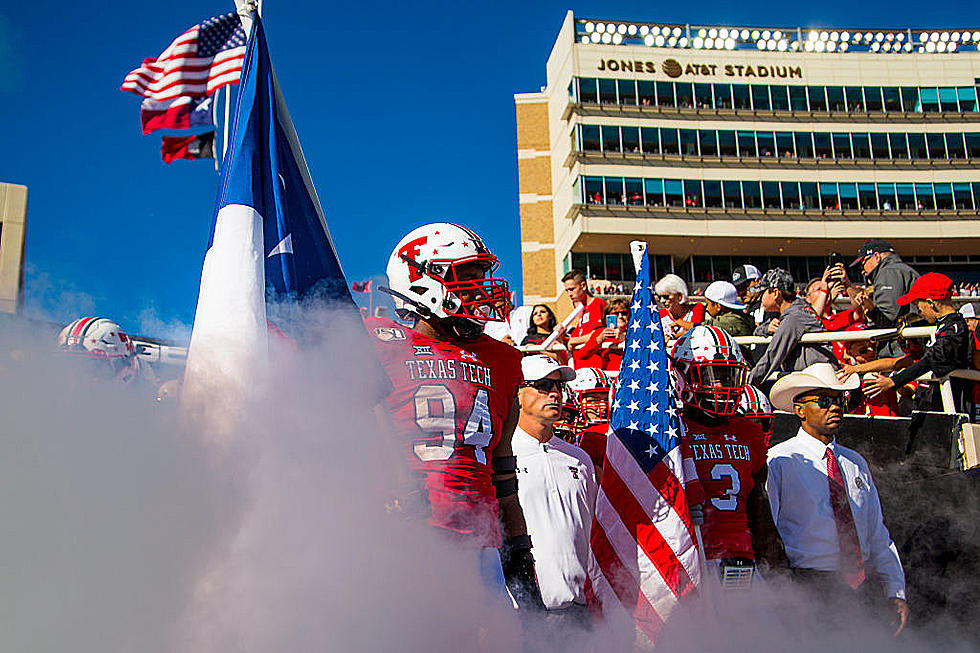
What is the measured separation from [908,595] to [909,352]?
2.37 meters

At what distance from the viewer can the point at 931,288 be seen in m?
6.33

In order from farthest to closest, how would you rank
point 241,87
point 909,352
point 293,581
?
point 909,352
point 241,87
point 293,581

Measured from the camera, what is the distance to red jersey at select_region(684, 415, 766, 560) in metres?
4.55

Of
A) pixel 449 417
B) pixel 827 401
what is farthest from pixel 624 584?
pixel 449 417

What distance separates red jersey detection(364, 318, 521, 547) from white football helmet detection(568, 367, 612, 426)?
2535 millimetres

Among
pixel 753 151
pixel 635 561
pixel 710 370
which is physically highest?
pixel 753 151

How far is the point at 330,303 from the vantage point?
2934mm

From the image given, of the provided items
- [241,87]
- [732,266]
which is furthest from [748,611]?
[732,266]

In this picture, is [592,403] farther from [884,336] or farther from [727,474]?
[884,336]

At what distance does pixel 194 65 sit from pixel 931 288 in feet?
18.5

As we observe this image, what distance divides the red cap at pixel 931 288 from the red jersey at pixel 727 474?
92.3 inches

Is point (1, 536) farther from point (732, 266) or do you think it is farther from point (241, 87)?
point (732, 266)

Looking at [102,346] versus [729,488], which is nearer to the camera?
[102,346]

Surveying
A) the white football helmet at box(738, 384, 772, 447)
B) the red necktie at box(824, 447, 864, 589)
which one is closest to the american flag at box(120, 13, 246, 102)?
the white football helmet at box(738, 384, 772, 447)
